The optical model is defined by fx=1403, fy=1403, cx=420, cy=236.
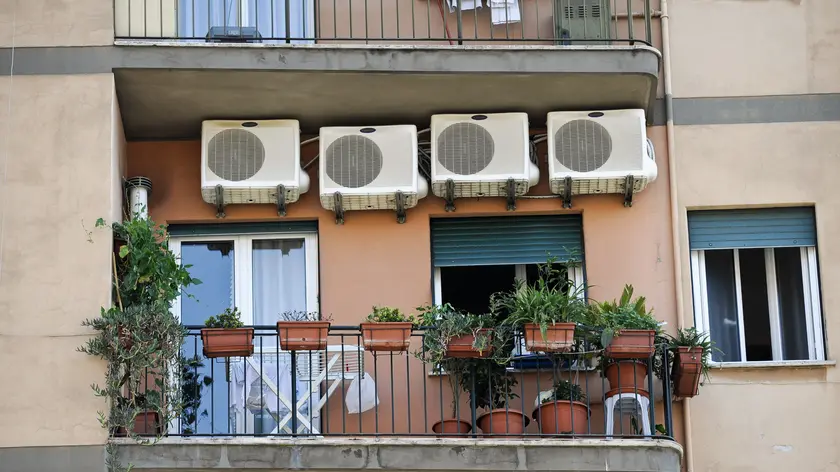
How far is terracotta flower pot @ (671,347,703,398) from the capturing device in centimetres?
1077

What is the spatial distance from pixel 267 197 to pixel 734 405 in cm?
421

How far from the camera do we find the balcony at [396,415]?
10227 mm

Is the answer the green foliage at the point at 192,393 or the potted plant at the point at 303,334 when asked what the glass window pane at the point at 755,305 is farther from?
the green foliage at the point at 192,393

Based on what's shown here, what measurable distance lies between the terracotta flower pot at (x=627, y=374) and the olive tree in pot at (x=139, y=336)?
331 centimetres

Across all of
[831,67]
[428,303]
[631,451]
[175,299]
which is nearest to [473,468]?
[631,451]

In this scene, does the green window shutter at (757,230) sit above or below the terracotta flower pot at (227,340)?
above

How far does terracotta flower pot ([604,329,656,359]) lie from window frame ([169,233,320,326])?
106 inches

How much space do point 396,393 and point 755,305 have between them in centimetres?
317

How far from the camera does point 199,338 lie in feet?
38.9

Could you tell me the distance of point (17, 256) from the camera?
10578 millimetres

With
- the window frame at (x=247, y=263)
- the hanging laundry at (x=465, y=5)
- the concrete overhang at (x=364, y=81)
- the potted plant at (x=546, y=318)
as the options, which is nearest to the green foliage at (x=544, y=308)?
the potted plant at (x=546, y=318)

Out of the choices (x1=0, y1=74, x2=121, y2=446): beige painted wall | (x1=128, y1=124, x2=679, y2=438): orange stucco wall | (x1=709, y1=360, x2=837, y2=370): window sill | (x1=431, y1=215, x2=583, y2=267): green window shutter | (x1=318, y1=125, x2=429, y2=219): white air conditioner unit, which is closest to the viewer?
(x1=0, y1=74, x2=121, y2=446): beige painted wall

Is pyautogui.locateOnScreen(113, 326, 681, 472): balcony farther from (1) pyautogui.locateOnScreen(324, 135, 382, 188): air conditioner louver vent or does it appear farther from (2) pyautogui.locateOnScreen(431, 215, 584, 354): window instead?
(1) pyautogui.locateOnScreen(324, 135, 382, 188): air conditioner louver vent

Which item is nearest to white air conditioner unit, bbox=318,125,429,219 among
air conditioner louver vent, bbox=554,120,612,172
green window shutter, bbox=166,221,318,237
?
green window shutter, bbox=166,221,318,237
